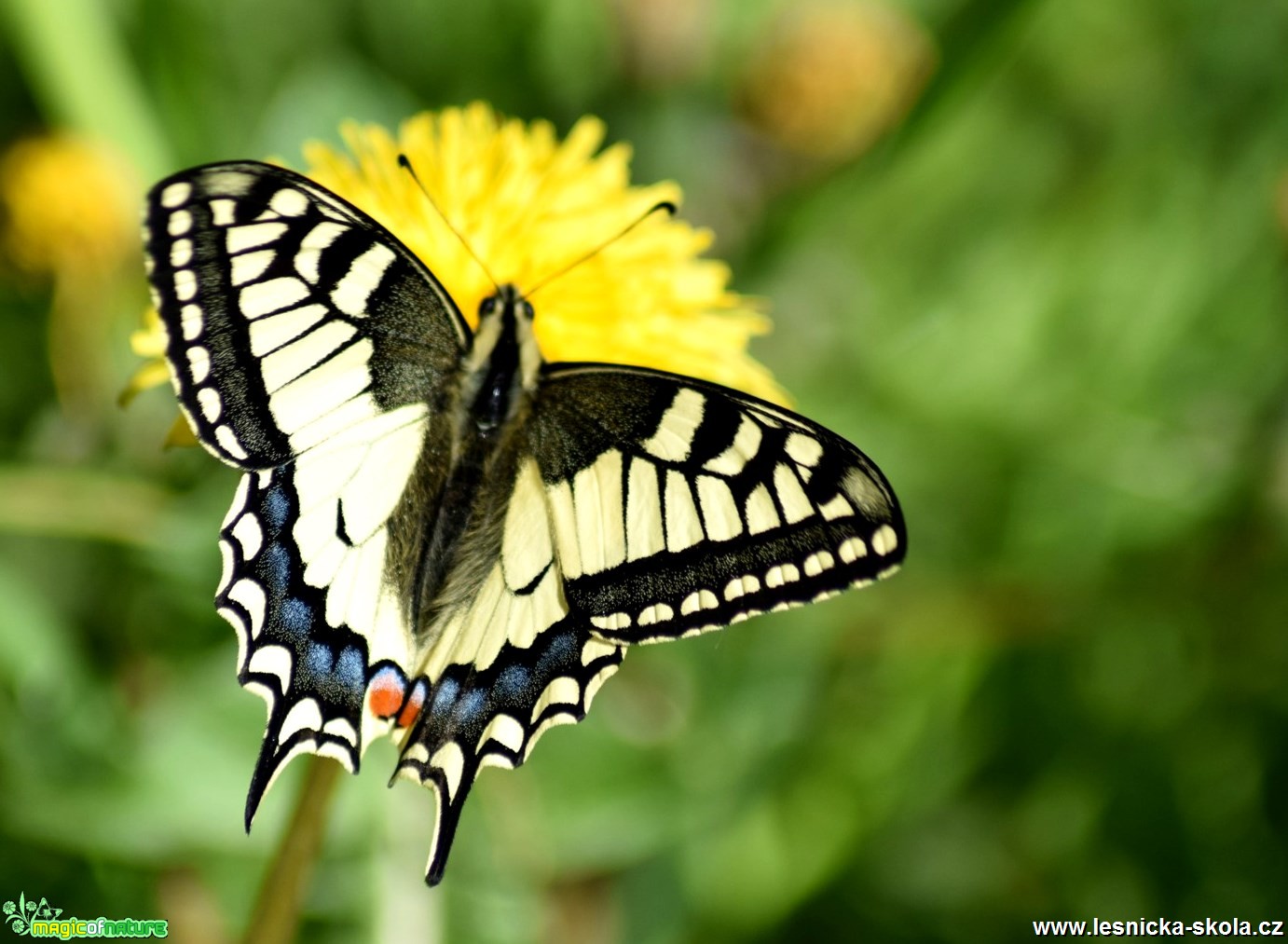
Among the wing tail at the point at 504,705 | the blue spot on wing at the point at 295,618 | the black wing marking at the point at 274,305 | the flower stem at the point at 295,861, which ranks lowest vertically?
the flower stem at the point at 295,861

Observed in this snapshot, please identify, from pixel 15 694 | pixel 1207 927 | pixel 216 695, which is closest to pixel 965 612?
pixel 1207 927

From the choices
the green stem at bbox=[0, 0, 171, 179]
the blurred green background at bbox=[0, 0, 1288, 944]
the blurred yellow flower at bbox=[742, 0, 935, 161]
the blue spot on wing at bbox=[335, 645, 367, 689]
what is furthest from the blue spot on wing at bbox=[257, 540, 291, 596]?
the blurred yellow flower at bbox=[742, 0, 935, 161]

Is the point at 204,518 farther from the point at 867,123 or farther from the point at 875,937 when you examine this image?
the point at 867,123

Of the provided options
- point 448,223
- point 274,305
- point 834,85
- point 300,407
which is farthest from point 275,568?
point 834,85

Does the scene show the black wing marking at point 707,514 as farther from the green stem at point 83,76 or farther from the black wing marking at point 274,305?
the green stem at point 83,76

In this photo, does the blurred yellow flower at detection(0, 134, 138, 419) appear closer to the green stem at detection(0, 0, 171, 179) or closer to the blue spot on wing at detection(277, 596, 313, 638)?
the green stem at detection(0, 0, 171, 179)

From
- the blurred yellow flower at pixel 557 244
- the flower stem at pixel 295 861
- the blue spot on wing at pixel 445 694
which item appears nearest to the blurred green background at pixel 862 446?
the flower stem at pixel 295 861

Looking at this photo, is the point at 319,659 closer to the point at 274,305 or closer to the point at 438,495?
the point at 438,495
